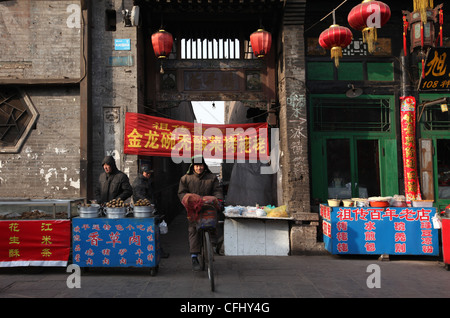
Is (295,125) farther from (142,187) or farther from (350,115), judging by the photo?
(142,187)

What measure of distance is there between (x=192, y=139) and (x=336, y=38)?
12.9 ft

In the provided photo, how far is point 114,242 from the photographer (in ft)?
18.7

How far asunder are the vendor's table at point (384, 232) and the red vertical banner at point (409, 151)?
1403mm

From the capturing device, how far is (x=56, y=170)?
814cm

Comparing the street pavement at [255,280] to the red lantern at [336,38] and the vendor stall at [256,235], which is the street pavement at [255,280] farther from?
the red lantern at [336,38]

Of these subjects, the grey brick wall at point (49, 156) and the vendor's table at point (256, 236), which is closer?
the vendor's table at point (256, 236)

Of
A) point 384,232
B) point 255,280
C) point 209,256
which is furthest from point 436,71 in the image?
point 209,256

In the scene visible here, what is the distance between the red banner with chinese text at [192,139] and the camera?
8.05 m

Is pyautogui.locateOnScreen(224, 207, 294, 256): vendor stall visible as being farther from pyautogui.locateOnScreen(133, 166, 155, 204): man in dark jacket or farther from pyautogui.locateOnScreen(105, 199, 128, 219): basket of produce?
pyautogui.locateOnScreen(105, 199, 128, 219): basket of produce

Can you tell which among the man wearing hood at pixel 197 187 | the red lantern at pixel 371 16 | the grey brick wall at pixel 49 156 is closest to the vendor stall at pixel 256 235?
the man wearing hood at pixel 197 187

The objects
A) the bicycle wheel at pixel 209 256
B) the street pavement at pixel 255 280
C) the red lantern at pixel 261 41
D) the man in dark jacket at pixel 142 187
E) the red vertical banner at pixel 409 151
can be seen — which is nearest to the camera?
the street pavement at pixel 255 280

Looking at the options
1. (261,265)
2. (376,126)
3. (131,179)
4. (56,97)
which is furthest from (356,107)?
(56,97)

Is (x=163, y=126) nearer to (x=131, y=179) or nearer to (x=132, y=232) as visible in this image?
(x=131, y=179)

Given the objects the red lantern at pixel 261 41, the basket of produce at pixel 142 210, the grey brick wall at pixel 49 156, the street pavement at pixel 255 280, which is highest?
the red lantern at pixel 261 41
